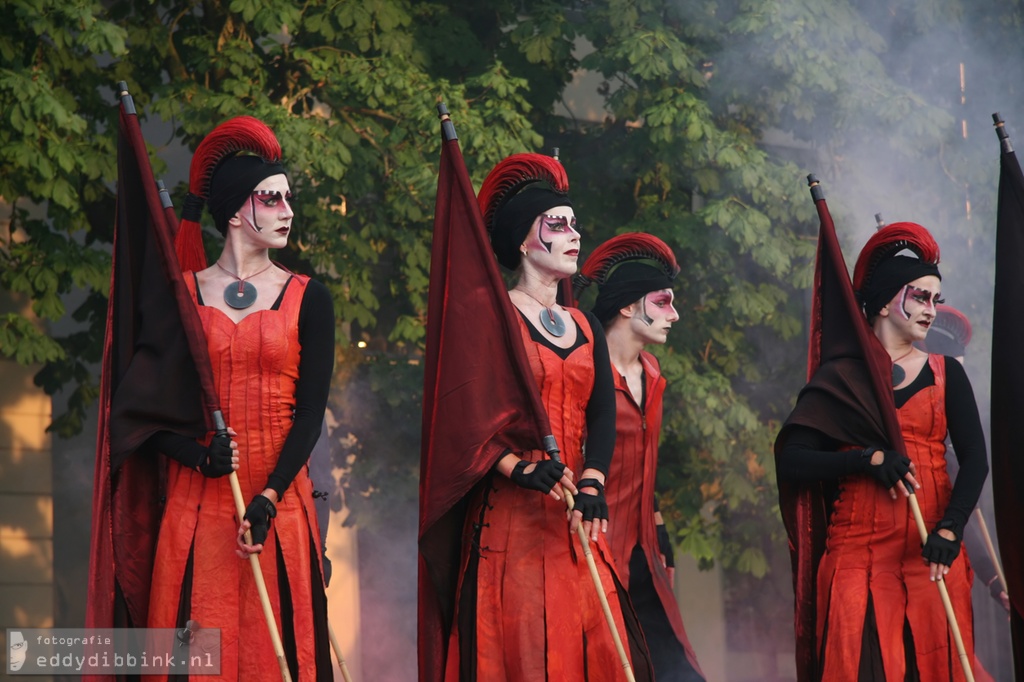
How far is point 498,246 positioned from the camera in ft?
22.1

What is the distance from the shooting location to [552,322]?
644 centimetres

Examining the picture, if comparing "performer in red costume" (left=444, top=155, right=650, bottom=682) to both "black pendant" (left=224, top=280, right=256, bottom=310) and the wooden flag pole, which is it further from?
the wooden flag pole

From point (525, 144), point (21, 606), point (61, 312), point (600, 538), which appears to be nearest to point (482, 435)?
point (600, 538)

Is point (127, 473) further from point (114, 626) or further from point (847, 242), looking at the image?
point (847, 242)

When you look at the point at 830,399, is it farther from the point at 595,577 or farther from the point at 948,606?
the point at 595,577

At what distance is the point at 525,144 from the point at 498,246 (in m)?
4.86

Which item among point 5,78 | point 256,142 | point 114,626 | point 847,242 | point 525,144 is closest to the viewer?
point 114,626

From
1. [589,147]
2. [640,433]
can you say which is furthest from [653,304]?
[589,147]

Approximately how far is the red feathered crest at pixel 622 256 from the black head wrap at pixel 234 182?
99.0 inches

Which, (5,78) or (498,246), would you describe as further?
(5,78)

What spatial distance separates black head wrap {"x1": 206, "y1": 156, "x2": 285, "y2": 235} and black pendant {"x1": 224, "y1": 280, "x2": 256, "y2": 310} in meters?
0.27

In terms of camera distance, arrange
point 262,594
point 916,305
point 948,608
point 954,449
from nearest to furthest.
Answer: point 262,594 → point 948,608 → point 954,449 → point 916,305

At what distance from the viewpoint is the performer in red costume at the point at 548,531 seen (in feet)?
19.8

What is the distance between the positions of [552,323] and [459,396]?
477mm
